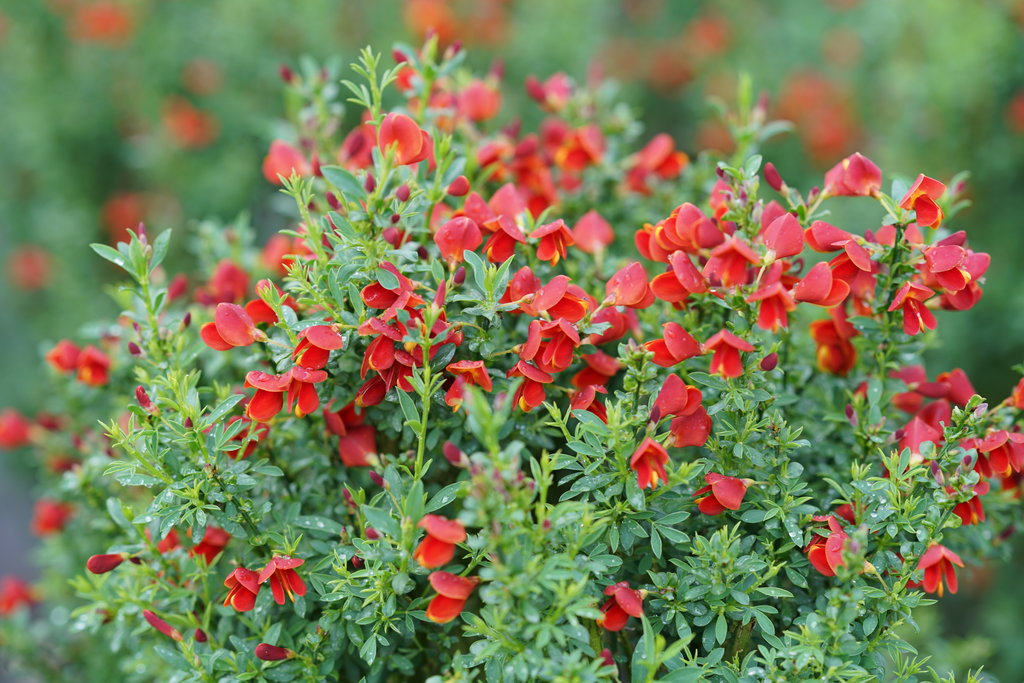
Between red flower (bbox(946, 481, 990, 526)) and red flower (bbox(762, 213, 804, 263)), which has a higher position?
red flower (bbox(762, 213, 804, 263))

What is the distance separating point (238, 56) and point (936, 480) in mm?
2697

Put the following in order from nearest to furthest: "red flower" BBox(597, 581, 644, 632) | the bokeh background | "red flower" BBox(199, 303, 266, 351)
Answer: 1. "red flower" BBox(597, 581, 644, 632)
2. "red flower" BBox(199, 303, 266, 351)
3. the bokeh background

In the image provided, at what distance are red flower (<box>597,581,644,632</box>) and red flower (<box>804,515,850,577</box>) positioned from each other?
227 millimetres

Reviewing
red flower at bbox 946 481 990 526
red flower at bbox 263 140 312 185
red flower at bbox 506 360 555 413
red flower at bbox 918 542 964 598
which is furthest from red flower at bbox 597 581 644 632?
red flower at bbox 263 140 312 185

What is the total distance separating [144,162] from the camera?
3.22 metres

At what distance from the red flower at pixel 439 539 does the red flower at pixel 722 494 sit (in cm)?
34

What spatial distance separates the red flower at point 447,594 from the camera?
0.97m

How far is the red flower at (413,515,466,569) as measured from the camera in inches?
36.2

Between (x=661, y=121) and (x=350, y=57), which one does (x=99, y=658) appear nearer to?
(x=350, y=57)

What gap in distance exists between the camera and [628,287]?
1.16 meters

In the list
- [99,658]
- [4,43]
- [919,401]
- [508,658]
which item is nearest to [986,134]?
[919,401]

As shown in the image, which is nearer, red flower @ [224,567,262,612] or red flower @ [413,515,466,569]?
red flower @ [413,515,466,569]

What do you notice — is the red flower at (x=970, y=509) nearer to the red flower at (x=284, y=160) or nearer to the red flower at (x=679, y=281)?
the red flower at (x=679, y=281)

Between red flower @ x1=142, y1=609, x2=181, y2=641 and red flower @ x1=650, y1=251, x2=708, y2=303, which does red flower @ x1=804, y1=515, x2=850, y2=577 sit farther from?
red flower @ x1=142, y1=609, x2=181, y2=641
